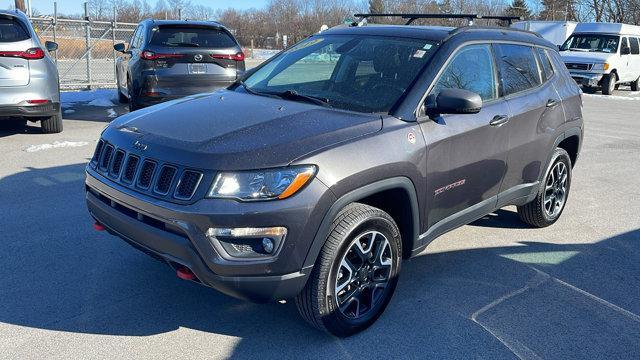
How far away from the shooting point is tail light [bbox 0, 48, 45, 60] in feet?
24.2

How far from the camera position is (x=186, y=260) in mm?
2928

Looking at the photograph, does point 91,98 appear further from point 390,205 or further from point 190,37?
point 390,205

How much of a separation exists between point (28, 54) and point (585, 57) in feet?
60.9

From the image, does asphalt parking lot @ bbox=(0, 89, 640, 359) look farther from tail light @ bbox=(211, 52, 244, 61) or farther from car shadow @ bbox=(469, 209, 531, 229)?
tail light @ bbox=(211, 52, 244, 61)

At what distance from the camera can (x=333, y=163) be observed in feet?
9.90

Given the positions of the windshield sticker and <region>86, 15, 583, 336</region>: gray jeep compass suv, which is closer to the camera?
<region>86, 15, 583, 336</region>: gray jeep compass suv

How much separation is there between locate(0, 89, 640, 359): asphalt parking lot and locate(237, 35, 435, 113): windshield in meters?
1.35

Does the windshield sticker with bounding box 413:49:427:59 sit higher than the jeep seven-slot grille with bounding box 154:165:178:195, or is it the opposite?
the windshield sticker with bounding box 413:49:427:59

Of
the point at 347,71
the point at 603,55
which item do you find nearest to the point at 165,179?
the point at 347,71

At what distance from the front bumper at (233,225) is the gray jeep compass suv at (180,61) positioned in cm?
628

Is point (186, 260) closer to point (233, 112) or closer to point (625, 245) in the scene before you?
point (233, 112)

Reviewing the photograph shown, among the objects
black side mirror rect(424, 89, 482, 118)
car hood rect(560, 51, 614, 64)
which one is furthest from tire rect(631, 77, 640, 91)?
black side mirror rect(424, 89, 482, 118)

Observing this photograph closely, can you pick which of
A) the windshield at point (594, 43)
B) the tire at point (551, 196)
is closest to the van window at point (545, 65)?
the tire at point (551, 196)

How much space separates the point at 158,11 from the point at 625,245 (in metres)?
41.6
